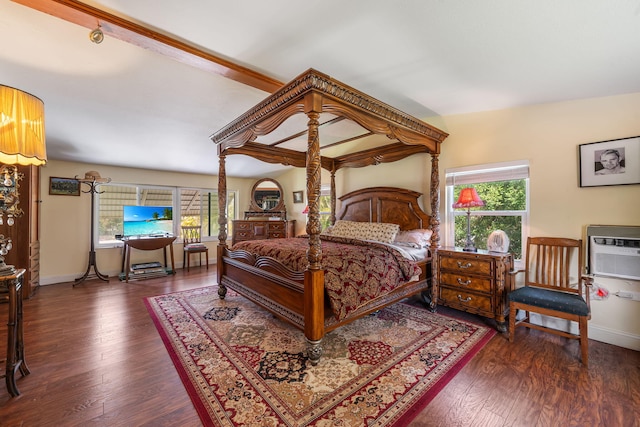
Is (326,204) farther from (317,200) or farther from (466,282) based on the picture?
(317,200)

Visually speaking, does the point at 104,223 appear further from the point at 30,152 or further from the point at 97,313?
the point at 30,152

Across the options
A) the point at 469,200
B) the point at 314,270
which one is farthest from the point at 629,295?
the point at 314,270

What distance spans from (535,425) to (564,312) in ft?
3.67

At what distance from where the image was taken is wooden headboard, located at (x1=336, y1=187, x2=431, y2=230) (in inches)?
147

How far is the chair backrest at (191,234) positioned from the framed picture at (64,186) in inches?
72.8

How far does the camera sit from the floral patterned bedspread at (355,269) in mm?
2156

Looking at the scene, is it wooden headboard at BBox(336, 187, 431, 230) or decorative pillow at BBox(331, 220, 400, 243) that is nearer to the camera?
decorative pillow at BBox(331, 220, 400, 243)

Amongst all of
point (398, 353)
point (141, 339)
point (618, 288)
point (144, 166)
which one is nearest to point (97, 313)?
point (141, 339)

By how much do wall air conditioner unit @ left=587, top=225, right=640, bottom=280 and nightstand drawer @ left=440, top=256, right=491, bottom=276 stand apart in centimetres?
87

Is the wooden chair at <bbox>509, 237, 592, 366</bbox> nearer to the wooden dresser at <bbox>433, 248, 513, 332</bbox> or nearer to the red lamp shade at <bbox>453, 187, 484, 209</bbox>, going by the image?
the wooden dresser at <bbox>433, 248, 513, 332</bbox>

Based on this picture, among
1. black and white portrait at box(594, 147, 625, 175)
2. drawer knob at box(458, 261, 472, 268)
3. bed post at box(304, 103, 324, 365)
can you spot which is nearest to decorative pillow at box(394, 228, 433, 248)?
drawer knob at box(458, 261, 472, 268)

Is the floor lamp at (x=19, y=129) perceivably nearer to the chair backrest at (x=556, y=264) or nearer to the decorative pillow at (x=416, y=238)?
the decorative pillow at (x=416, y=238)

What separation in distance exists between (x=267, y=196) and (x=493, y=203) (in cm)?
456

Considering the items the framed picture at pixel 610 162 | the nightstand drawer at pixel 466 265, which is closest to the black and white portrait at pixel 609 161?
the framed picture at pixel 610 162
